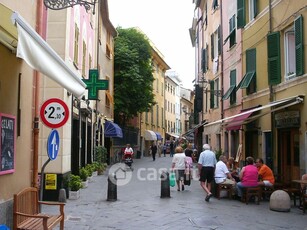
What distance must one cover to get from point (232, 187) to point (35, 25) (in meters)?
7.74

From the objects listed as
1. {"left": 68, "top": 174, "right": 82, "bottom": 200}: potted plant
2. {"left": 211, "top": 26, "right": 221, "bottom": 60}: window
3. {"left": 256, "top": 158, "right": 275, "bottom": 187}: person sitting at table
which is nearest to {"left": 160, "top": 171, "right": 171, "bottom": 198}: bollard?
{"left": 68, "top": 174, "right": 82, "bottom": 200}: potted plant

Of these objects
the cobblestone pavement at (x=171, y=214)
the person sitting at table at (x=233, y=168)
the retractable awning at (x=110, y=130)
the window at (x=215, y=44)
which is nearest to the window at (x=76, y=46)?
the cobblestone pavement at (x=171, y=214)

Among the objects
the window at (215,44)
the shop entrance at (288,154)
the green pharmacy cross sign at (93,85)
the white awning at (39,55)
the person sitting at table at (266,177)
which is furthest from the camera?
the window at (215,44)

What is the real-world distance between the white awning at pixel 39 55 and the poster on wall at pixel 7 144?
1212 millimetres

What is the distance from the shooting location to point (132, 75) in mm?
35625

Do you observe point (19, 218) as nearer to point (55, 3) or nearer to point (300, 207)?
point (55, 3)

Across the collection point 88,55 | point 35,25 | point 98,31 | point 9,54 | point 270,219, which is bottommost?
point 270,219

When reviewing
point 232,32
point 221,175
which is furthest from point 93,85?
point 221,175

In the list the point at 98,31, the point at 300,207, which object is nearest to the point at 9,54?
the point at 300,207

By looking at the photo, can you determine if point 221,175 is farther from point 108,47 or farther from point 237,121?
point 108,47

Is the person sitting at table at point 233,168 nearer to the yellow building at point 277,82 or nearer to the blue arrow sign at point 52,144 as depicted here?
the yellow building at point 277,82

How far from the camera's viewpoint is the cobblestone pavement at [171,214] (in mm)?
9241

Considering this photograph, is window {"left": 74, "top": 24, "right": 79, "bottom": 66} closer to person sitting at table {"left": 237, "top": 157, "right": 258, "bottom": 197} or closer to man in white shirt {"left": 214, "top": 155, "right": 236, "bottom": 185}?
man in white shirt {"left": 214, "top": 155, "right": 236, "bottom": 185}

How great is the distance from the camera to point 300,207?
37.0 feet
